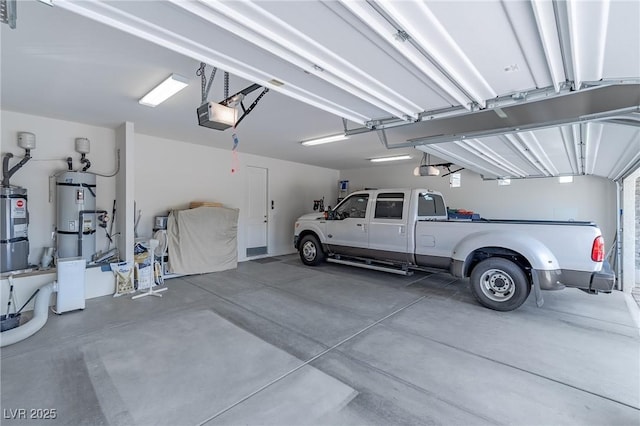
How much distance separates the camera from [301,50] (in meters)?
1.72

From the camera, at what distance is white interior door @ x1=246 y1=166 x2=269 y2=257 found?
7312 millimetres

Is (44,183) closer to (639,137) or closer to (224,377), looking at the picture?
(224,377)

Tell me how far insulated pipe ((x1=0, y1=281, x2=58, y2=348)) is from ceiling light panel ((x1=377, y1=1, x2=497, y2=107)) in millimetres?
4372

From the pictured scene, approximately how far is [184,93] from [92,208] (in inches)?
110

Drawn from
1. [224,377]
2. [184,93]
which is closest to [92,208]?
[184,93]

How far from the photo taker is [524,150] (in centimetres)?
400

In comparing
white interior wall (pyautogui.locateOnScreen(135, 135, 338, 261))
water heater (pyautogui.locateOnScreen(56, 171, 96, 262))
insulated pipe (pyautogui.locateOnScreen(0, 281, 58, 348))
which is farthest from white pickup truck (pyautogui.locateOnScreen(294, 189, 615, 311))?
insulated pipe (pyautogui.locateOnScreen(0, 281, 58, 348))

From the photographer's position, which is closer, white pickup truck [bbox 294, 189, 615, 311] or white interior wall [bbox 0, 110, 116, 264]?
white pickup truck [bbox 294, 189, 615, 311]

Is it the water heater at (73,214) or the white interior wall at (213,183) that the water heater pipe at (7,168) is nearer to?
the water heater at (73,214)

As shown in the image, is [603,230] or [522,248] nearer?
[522,248]

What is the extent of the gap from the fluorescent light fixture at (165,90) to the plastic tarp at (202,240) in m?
2.46

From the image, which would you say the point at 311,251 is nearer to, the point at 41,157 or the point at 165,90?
the point at 165,90

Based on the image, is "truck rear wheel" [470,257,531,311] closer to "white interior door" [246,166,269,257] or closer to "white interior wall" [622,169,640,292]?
"white interior wall" [622,169,640,292]

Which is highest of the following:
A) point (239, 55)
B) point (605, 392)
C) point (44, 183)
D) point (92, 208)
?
point (239, 55)
